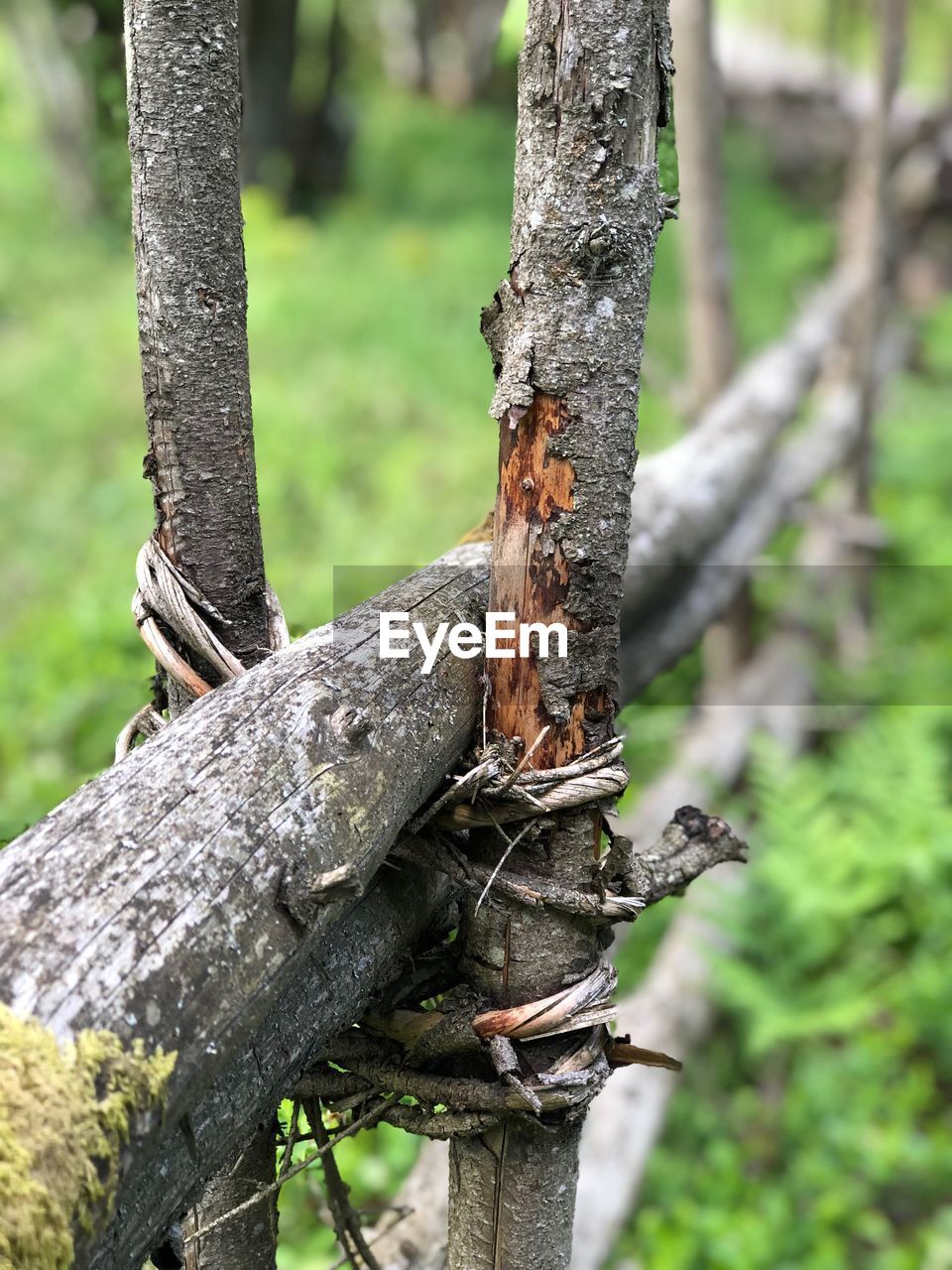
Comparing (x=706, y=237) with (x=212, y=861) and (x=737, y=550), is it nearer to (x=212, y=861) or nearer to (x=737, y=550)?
(x=737, y=550)

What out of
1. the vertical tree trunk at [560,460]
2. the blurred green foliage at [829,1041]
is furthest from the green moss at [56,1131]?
the blurred green foliage at [829,1041]

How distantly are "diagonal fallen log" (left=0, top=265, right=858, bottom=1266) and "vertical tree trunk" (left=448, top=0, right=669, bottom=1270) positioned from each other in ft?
0.52

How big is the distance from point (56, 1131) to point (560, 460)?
0.73m

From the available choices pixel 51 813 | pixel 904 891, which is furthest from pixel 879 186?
pixel 51 813

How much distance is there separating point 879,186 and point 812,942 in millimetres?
3434

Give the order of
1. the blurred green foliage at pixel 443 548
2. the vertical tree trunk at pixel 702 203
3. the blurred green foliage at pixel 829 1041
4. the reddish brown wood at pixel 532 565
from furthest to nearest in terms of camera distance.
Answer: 1. the vertical tree trunk at pixel 702 203
2. the blurred green foliage at pixel 443 548
3. the blurred green foliage at pixel 829 1041
4. the reddish brown wood at pixel 532 565

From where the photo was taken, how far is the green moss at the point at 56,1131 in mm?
721

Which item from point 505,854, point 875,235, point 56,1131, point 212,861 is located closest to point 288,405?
point 875,235

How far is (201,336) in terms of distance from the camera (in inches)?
47.1

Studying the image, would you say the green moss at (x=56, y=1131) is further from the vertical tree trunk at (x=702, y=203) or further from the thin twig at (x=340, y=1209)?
the vertical tree trunk at (x=702, y=203)

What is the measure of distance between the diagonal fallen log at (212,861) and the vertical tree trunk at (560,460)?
6.3 inches

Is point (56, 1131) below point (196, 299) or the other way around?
below

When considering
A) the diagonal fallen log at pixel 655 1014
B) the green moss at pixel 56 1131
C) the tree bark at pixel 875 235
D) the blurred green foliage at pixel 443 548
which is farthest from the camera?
the tree bark at pixel 875 235

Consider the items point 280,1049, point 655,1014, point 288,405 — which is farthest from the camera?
point 288,405
